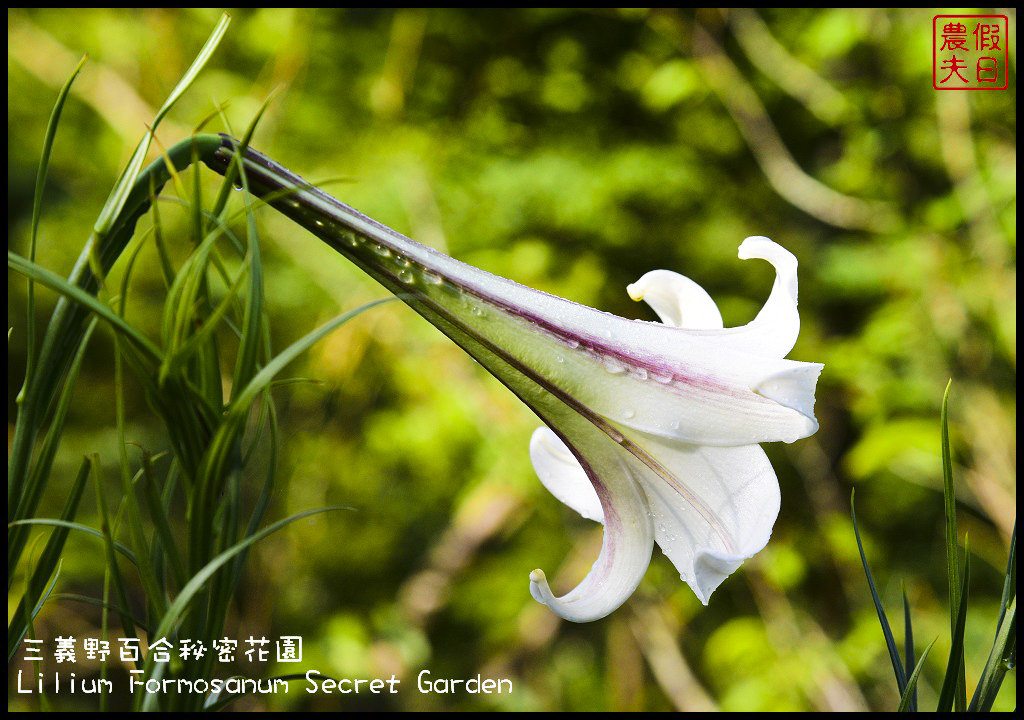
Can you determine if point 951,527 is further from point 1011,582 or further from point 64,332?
point 64,332

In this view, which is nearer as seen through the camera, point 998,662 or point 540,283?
point 998,662

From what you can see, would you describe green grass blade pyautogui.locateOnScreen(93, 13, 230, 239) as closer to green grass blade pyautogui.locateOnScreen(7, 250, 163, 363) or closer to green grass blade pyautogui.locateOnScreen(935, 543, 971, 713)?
green grass blade pyautogui.locateOnScreen(7, 250, 163, 363)

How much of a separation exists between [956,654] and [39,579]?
377mm

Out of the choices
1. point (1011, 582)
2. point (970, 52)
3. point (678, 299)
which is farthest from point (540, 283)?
point (1011, 582)

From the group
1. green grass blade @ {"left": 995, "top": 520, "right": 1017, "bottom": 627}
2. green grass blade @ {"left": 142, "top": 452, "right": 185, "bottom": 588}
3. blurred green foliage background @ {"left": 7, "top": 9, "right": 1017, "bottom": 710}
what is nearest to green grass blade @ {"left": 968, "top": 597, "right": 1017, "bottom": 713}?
green grass blade @ {"left": 995, "top": 520, "right": 1017, "bottom": 627}

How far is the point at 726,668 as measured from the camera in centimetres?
146

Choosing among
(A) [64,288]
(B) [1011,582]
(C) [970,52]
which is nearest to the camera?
(A) [64,288]

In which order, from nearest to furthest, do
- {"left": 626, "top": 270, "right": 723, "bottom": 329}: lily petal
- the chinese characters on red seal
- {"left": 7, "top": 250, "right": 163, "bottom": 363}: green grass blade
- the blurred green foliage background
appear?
{"left": 7, "top": 250, "right": 163, "bottom": 363}: green grass blade, {"left": 626, "top": 270, "right": 723, "bottom": 329}: lily petal, the chinese characters on red seal, the blurred green foliage background

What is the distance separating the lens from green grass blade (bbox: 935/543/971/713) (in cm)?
32

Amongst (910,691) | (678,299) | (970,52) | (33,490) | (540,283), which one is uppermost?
(970,52)

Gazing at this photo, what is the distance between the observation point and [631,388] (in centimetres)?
34

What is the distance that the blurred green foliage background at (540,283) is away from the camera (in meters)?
1.31

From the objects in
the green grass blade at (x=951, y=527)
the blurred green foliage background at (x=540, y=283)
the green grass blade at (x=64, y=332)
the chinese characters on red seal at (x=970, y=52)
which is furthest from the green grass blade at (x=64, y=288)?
the chinese characters on red seal at (x=970, y=52)

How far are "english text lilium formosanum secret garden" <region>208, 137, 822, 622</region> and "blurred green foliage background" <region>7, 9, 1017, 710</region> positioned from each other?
948 millimetres
